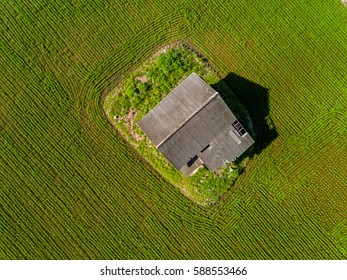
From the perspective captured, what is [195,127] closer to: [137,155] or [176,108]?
[176,108]

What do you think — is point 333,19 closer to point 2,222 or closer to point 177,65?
point 177,65

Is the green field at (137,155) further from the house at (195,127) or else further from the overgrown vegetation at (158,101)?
the house at (195,127)

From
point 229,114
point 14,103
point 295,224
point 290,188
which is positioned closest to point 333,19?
point 229,114

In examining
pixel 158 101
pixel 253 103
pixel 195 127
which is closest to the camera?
pixel 195 127

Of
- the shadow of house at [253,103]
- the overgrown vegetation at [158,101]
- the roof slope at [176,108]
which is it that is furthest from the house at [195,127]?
the shadow of house at [253,103]

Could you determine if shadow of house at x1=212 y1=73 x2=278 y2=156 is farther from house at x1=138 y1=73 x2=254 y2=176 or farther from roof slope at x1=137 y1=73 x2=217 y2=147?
roof slope at x1=137 y1=73 x2=217 y2=147

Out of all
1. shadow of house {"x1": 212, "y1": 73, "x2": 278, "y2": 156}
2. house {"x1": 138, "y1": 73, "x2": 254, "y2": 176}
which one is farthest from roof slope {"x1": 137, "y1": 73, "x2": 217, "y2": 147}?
shadow of house {"x1": 212, "y1": 73, "x2": 278, "y2": 156}

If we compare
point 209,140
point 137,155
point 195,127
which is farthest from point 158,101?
point 209,140
